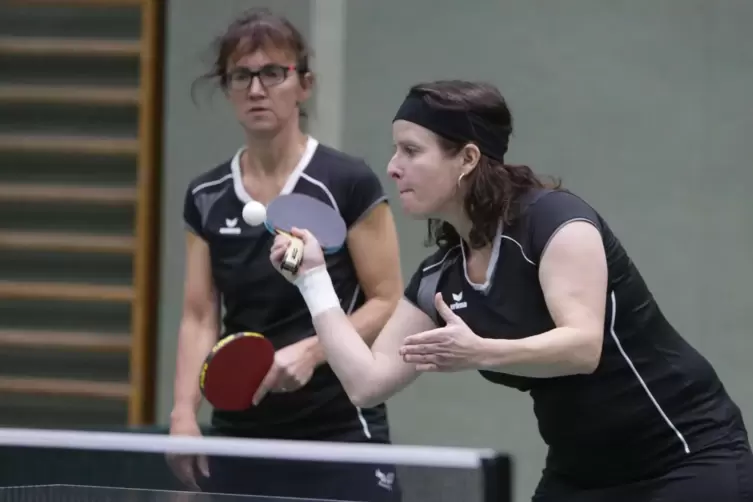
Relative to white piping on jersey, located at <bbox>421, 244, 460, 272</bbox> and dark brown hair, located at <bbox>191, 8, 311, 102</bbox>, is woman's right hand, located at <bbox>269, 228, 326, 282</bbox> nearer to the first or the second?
white piping on jersey, located at <bbox>421, 244, 460, 272</bbox>

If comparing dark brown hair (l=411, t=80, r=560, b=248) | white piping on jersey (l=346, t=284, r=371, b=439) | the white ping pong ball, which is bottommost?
white piping on jersey (l=346, t=284, r=371, b=439)

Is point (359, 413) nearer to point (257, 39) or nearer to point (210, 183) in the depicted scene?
point (210, 183)

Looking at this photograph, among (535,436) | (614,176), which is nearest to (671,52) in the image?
(614,176)

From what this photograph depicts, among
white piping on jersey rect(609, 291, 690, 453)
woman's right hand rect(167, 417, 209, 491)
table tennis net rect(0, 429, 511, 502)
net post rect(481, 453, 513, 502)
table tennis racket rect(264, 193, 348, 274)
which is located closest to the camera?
net post rect(481, 453, 513, 502)

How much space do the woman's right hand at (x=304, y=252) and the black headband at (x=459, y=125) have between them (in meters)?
0.35

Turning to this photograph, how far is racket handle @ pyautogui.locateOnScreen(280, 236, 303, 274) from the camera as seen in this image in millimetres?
1949

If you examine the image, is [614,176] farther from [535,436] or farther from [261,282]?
[261,282]

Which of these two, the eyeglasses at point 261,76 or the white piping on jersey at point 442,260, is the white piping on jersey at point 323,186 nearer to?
the eyeglasses at point 261,76

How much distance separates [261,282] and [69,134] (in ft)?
7.18

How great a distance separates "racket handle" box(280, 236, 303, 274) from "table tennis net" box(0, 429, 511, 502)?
1.74ft

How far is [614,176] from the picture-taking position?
3654mm

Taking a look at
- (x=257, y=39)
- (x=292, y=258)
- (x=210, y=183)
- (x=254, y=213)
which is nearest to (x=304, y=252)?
(x=292, y=258)

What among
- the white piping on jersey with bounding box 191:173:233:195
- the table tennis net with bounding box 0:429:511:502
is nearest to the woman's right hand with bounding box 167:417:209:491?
the table tennis net with bounding box 0:429:511:502

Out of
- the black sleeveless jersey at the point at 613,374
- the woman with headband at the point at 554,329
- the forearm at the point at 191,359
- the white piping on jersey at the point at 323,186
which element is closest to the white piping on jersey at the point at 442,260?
the woman with headband at the point at 554,329
